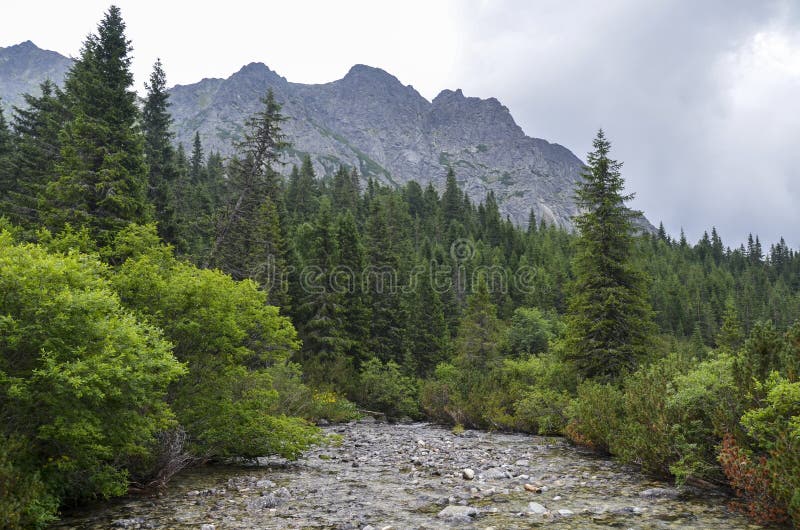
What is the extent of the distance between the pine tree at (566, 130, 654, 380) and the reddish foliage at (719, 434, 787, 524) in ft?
42.9

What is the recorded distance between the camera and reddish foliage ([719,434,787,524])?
7.86 meters

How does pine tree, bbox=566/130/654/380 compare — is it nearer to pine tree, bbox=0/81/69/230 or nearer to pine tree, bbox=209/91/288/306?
pine tree, bbox=209/91/288/306

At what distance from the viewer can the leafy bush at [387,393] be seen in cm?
3756

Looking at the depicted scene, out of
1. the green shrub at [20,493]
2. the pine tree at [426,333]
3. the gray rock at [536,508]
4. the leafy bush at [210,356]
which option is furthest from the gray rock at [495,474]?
the pine tree at [426,333]

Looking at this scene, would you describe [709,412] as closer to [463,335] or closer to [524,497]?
[524,497]

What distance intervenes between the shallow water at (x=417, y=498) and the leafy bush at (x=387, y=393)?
2168 cm

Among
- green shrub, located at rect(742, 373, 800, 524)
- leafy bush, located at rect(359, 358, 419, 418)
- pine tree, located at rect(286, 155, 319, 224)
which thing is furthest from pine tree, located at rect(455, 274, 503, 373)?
pine tree, located at rect(286, 155, 319, 224)

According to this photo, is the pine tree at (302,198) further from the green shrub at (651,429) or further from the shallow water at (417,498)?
the green shrub at (651,429)

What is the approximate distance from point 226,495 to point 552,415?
16.4 m

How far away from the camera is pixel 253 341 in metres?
15.9

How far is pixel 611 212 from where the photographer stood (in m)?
23.5

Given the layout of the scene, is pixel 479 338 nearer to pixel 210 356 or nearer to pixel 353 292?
pixel 353 292

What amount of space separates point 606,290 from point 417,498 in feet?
51.8

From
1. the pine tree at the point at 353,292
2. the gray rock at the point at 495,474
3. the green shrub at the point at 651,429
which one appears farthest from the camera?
the pine tree at the point at 353,292
